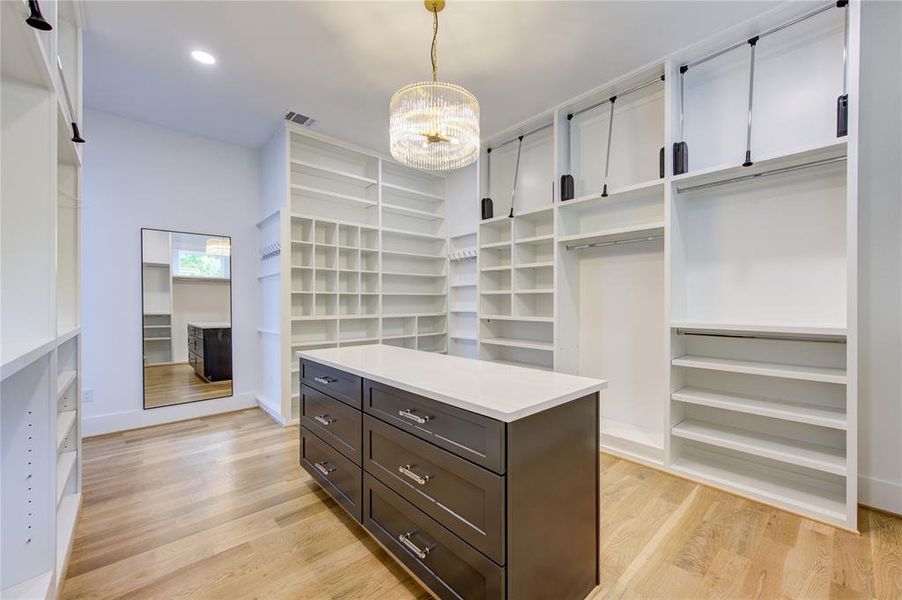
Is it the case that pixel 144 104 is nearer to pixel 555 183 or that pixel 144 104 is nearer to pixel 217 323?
pixel 217 323

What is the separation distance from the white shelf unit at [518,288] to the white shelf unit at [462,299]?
1.79 ft

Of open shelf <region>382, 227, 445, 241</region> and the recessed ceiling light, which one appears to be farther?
open shelf <region>382, 227, 445, 241</region>

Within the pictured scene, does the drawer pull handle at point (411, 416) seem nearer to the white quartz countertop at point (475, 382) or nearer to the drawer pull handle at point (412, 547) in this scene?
the white quartz countertop at point (475, 382)

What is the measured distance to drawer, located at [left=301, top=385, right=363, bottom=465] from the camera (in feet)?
6.35

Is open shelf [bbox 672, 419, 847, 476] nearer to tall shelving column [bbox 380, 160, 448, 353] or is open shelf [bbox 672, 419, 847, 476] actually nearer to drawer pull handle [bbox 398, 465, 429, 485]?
drawer pull handle [bbox 398, 465, 429, 485]

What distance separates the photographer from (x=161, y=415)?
12.2 ft

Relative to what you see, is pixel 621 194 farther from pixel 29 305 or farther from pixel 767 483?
pixel 29 305

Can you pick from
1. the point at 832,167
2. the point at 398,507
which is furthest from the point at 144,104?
the point at 832,167

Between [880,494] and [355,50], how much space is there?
429 cm

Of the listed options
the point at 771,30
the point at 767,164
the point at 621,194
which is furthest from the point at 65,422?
the point at 771,30

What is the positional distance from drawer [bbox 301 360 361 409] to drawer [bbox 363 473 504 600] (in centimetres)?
40

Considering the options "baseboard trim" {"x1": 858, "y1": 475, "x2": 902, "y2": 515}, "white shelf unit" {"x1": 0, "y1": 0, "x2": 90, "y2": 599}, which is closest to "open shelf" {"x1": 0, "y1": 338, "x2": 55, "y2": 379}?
"white shelf unit" {"x1": 0, "y1": 0, "x2": 90, "y2": 599}

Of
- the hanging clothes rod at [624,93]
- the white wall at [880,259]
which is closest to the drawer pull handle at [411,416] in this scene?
the white wall at [880,259]

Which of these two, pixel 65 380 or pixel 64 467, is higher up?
pixel 65 380
